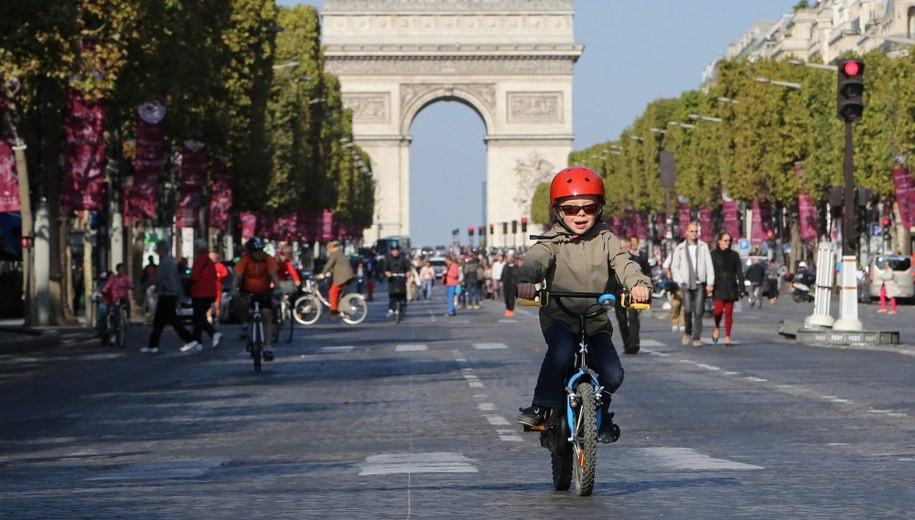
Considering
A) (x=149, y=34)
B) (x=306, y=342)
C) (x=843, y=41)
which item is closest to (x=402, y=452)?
(x=306, y=342)

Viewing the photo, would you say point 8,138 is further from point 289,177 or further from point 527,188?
point 527,188

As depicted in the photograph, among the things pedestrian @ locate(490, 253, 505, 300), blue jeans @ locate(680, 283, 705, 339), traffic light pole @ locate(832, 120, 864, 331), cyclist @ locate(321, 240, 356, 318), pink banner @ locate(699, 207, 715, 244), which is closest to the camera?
blue jeans @ locate(680, 283, 705, 339)

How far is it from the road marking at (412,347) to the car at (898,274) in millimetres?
30596

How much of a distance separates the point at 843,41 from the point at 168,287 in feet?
295

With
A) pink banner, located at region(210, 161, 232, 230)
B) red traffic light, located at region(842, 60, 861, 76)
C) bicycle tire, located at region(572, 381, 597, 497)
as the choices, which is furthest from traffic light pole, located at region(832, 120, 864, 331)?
pink banner, located at region(210, 161, 232, 230)

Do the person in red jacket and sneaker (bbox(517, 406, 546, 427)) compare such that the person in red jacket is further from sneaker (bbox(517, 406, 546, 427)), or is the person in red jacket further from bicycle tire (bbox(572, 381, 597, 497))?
bicycle tire (bbox(572, 381, 597, 497))

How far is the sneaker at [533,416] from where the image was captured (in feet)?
36.5

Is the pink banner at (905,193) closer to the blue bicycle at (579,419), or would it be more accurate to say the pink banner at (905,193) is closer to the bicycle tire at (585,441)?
the blue bicycle at (579,419)

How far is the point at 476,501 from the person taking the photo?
35.5ft

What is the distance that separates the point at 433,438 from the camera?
1547 cm

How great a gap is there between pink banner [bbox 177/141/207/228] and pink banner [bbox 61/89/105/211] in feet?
36.7

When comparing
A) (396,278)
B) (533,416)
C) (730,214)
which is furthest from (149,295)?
(730,214)

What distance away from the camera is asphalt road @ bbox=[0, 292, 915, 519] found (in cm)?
1081

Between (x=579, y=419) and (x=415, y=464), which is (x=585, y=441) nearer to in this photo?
(x=579, y=419)
